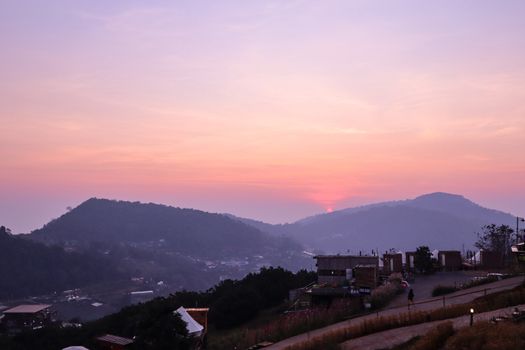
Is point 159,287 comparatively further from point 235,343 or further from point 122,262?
point 235,343

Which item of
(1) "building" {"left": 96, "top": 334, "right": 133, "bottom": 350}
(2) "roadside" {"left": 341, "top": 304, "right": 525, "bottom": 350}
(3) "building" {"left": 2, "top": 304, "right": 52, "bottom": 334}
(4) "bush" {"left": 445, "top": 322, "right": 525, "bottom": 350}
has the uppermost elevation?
(4) "bush" {"left": 445, "top": 322, "right": 525, "bottom": 350}

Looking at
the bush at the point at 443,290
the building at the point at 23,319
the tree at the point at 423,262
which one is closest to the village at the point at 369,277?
the tree at the point at 423,262

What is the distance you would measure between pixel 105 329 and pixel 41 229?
181 metres

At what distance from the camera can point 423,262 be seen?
2766 centimetres

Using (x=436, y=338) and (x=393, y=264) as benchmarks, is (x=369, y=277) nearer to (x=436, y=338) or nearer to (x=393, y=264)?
(x=393, y=264)

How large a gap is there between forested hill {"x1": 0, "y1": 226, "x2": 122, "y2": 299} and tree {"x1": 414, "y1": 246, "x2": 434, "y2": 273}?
8783 centimetres

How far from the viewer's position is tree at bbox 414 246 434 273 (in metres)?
27.7

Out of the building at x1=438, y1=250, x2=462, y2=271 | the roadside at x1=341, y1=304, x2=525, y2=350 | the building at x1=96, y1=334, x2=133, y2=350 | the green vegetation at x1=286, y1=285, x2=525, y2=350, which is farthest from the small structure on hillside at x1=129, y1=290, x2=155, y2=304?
the roadside at x1=341, y1=304, x2=525, y2=350

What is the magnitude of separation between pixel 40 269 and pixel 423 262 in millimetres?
100836

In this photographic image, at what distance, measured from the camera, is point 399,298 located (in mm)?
20281

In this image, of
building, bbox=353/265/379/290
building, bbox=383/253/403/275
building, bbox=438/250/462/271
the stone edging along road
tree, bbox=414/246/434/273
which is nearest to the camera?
the stone edging along road

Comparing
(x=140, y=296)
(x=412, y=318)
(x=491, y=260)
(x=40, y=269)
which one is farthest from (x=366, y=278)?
(x=40, y=269)

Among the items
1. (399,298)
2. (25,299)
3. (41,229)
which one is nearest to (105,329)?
(399,298)

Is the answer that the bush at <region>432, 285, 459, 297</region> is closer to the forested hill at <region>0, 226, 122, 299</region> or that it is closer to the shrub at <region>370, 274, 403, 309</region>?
the shrub at <region>370, 274, 403, 309</region>
